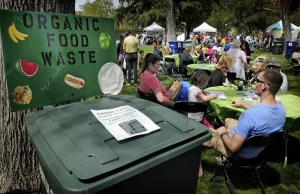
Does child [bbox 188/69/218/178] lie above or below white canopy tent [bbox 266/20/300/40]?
below

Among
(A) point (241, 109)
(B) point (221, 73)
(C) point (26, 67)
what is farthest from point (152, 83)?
(C) point (26, 67)

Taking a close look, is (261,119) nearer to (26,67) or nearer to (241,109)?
(241,109)

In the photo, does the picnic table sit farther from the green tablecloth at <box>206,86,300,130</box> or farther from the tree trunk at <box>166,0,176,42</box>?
the tree trunk at <box>166,0,176,42</box>

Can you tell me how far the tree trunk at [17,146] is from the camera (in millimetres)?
2287

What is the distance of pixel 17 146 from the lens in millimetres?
2389

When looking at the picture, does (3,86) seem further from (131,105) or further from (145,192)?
(145,192)

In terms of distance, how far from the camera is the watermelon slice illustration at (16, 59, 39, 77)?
1934mm

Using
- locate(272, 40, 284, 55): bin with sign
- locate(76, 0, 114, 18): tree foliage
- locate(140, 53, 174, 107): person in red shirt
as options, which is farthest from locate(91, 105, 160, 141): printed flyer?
locate(76, 0, 114, 18): tree foliage

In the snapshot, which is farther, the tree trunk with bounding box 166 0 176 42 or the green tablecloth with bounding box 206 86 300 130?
the tree trunk with bounding box 166 0 176 42

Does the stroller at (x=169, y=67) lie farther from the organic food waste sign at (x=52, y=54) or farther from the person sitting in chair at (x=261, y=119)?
the organic food waste sign at (x=52, y=54)

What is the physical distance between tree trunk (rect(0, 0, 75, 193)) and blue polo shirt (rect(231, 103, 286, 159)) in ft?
6.60

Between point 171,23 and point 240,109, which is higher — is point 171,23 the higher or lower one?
the higher one

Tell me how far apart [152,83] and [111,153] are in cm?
270

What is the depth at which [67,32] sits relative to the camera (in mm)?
2143
